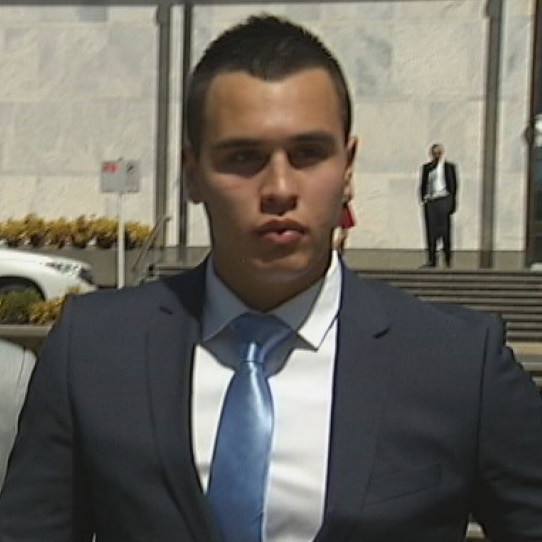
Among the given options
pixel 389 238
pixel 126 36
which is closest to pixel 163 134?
pixel 126 36

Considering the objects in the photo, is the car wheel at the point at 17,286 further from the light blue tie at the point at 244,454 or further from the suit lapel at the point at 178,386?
the light blue tie at the point at 244,454

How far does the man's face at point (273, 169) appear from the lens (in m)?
1.57

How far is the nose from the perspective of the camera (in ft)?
5.11

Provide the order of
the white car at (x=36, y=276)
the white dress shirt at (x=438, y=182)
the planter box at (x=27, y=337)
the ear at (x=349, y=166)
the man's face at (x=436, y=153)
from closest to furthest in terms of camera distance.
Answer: the ear at (x=349, y=166)
the planter box at (x=27, y=337)
the white car at (x=36, y=276)
the man's face at (x=436, y=153)
the white dress shirt at (x=438, y=182)

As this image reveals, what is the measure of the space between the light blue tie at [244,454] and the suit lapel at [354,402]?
3.5 inches

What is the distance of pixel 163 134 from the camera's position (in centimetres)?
2180

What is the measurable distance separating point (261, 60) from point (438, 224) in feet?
60.0

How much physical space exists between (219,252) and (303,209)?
0.16 metres

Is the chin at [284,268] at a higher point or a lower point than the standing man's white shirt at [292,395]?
higher

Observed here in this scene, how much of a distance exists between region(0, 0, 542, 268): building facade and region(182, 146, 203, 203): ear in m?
18.7

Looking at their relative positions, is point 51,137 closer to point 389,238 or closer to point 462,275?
point 389,238

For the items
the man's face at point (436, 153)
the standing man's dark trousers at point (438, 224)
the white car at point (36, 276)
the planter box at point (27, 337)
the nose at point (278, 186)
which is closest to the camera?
the nose at point (278, 186)

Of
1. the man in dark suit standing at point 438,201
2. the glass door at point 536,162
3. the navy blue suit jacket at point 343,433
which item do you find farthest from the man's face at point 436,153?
the navy blue suit jacket at point 343,433

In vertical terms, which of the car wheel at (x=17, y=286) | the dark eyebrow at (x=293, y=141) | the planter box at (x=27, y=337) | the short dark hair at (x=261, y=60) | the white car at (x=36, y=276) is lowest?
→ the car wheel at (x=17, y=286)
